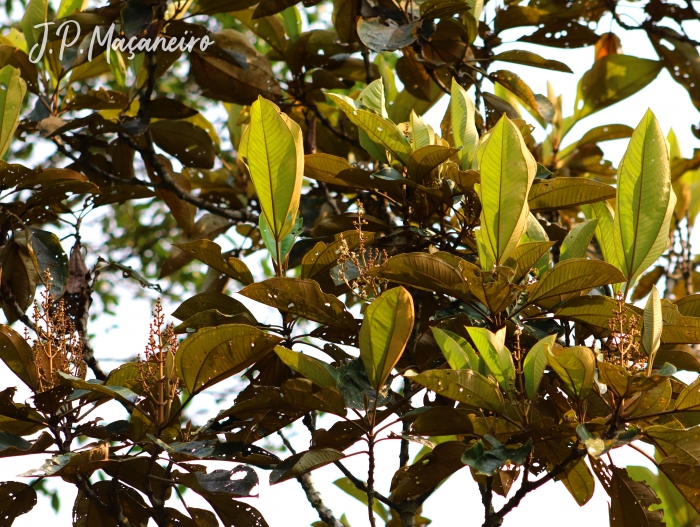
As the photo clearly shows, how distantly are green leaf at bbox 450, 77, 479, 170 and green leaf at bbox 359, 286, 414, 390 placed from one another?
478 millimetres

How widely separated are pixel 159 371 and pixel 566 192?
2.46ft

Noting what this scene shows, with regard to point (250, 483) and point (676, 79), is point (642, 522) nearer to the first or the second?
point (250, 483)

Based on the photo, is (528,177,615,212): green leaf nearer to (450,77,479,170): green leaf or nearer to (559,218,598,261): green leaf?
(559,218,598,261): green leaf

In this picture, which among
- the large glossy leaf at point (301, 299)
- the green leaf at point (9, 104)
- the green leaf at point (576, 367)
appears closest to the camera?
the green leaf at point (576, 367)

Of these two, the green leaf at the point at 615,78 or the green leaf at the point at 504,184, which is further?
the green leaf at the point at 615,78

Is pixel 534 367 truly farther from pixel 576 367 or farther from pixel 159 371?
pixel 159 371

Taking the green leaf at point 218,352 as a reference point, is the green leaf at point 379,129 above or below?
above

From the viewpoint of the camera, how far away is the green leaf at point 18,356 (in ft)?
4.41

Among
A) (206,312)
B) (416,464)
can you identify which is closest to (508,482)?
(416,464)

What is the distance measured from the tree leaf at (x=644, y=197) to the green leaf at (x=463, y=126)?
0.35 m

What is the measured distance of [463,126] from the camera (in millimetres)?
1580

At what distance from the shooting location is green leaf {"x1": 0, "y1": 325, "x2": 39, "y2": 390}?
134 cm

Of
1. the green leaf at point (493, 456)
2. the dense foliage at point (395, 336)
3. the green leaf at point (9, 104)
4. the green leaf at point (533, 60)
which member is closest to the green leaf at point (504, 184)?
the dense foliage at point (395, 336)

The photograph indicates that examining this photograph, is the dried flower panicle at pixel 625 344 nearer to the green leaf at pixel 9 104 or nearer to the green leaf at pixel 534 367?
the green leaf at pixel 534 367
